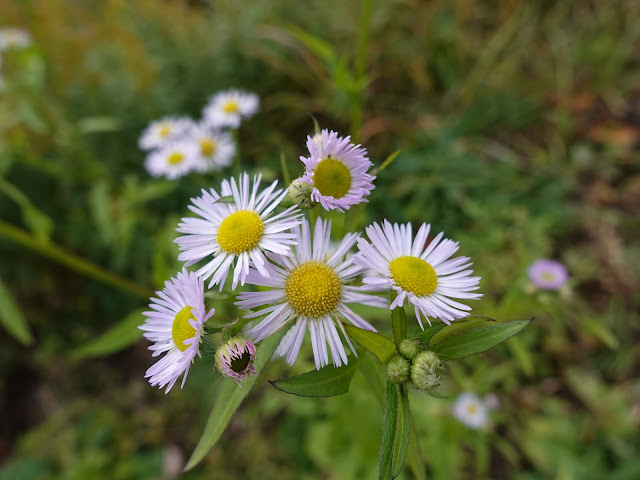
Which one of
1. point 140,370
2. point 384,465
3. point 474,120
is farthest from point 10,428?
point 474,120

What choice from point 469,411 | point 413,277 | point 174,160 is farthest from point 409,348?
point 174,160

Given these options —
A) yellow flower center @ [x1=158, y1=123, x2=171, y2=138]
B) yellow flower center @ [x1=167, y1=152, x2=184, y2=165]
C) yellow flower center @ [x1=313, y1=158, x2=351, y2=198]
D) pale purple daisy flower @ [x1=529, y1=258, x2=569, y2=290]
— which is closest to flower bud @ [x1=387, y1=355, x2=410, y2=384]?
yellow flower center @ [x1=313, y1=158, x2=351, y2=198]

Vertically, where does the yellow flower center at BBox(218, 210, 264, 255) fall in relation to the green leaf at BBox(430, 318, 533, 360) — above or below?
above

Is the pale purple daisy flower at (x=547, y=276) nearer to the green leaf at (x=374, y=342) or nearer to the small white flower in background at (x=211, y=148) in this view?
the green leaf at (x=374, y=342)

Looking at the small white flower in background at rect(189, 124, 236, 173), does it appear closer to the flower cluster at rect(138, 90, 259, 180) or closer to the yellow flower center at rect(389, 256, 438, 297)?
the flower cluster at rect(138, 90, 259, 180)

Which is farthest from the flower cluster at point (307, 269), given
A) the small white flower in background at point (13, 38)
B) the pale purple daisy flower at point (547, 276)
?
the small white flower in background at point (13, 38)

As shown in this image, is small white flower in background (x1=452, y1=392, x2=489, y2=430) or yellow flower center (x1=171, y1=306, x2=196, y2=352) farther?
small white flower in background (x1=452, y1=392, x2=489, y2=430)
